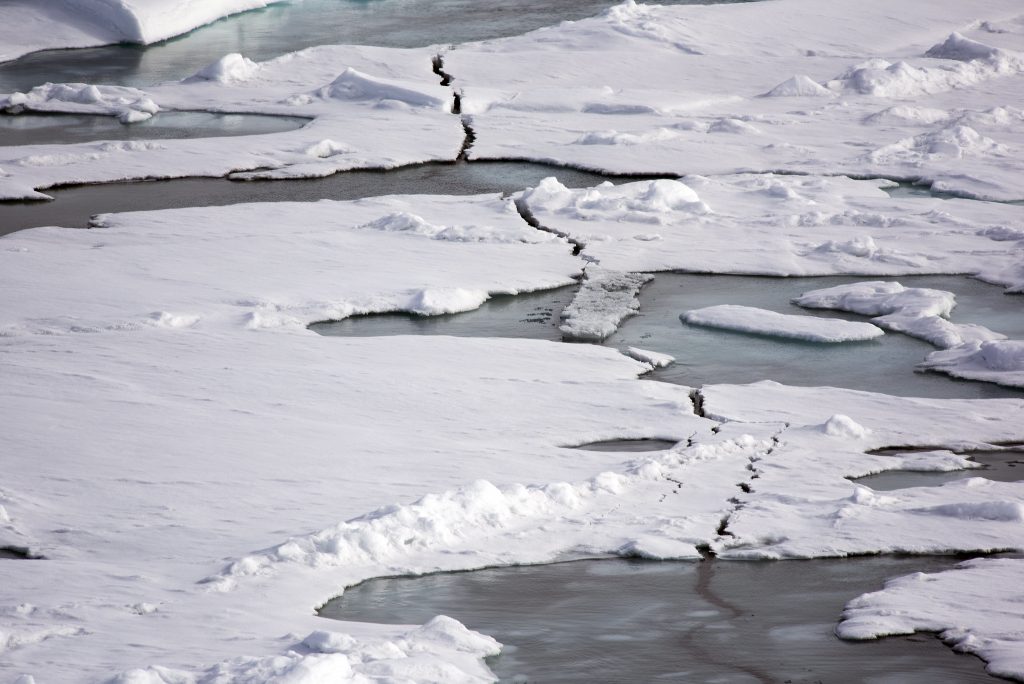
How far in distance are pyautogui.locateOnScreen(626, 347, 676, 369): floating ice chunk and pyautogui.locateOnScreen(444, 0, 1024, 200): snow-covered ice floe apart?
4.92m

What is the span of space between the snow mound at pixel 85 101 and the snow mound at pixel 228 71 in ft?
3.70

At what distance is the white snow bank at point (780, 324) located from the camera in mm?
7816

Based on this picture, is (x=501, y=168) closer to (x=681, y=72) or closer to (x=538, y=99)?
(x=538, y=99)

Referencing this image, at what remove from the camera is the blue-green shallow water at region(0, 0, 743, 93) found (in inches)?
685

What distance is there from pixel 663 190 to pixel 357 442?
5.65 metres

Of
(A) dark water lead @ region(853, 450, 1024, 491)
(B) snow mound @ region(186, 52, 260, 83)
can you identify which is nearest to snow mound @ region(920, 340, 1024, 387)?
(A) dark water lead @ region(853, 450, 1024, 491)

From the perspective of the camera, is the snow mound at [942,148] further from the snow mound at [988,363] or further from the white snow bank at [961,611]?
the white snow bank at [961,611]

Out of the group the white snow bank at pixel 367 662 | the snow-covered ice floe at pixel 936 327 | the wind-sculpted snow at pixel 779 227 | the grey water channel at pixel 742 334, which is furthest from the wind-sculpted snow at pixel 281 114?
the white snow bank at pixel 367 662

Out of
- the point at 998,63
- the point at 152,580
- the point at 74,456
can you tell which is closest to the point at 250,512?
the point at 152,580

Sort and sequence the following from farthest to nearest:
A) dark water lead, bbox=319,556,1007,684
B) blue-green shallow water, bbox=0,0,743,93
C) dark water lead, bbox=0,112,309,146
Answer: blue-green shallow water, bbox=0,0,743,93 → dark water lead, bbox=0,112,309,146 → dark water lead, bbox=319,556,1007,684

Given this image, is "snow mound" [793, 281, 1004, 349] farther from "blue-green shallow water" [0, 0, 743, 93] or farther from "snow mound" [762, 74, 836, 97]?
"blue-green shallow water" [0, 0, 743, 93]

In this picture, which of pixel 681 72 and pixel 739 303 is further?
pixel 681 72

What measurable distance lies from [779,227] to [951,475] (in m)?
4.72

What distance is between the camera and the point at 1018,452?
20.0 feet
